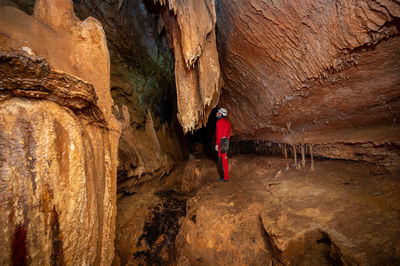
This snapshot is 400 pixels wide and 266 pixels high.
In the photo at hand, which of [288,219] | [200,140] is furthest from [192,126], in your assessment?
[200,140]

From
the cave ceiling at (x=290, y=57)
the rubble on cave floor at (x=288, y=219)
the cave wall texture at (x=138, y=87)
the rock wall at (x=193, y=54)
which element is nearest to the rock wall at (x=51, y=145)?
the cave wall texture at (x=138, y=87)

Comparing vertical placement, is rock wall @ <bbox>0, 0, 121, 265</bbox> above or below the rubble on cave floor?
above

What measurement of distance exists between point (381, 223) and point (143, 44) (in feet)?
23.4

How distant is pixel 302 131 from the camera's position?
4727 mm

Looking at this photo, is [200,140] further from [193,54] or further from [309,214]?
[309,214]

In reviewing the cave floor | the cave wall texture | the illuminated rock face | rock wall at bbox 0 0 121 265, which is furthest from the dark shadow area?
rock wall at bbox 0 0 121 265

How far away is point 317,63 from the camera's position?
122 inches

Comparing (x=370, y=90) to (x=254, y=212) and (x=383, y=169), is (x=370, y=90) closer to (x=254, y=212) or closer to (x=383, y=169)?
(x=383, y=169)

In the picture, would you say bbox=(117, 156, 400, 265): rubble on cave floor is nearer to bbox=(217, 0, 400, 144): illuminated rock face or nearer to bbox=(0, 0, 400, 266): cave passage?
bbox=(0, 0, 400, 266): cave passage

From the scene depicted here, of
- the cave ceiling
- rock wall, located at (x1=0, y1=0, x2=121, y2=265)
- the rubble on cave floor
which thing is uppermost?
the cave ceiling

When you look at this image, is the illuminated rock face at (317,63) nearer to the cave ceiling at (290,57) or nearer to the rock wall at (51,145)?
the cave ceiling at (290,57)

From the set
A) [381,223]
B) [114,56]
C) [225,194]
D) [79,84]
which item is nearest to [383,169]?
[381,223]

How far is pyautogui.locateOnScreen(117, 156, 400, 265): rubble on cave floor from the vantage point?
1.92m

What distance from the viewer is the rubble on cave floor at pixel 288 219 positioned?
1.92m
